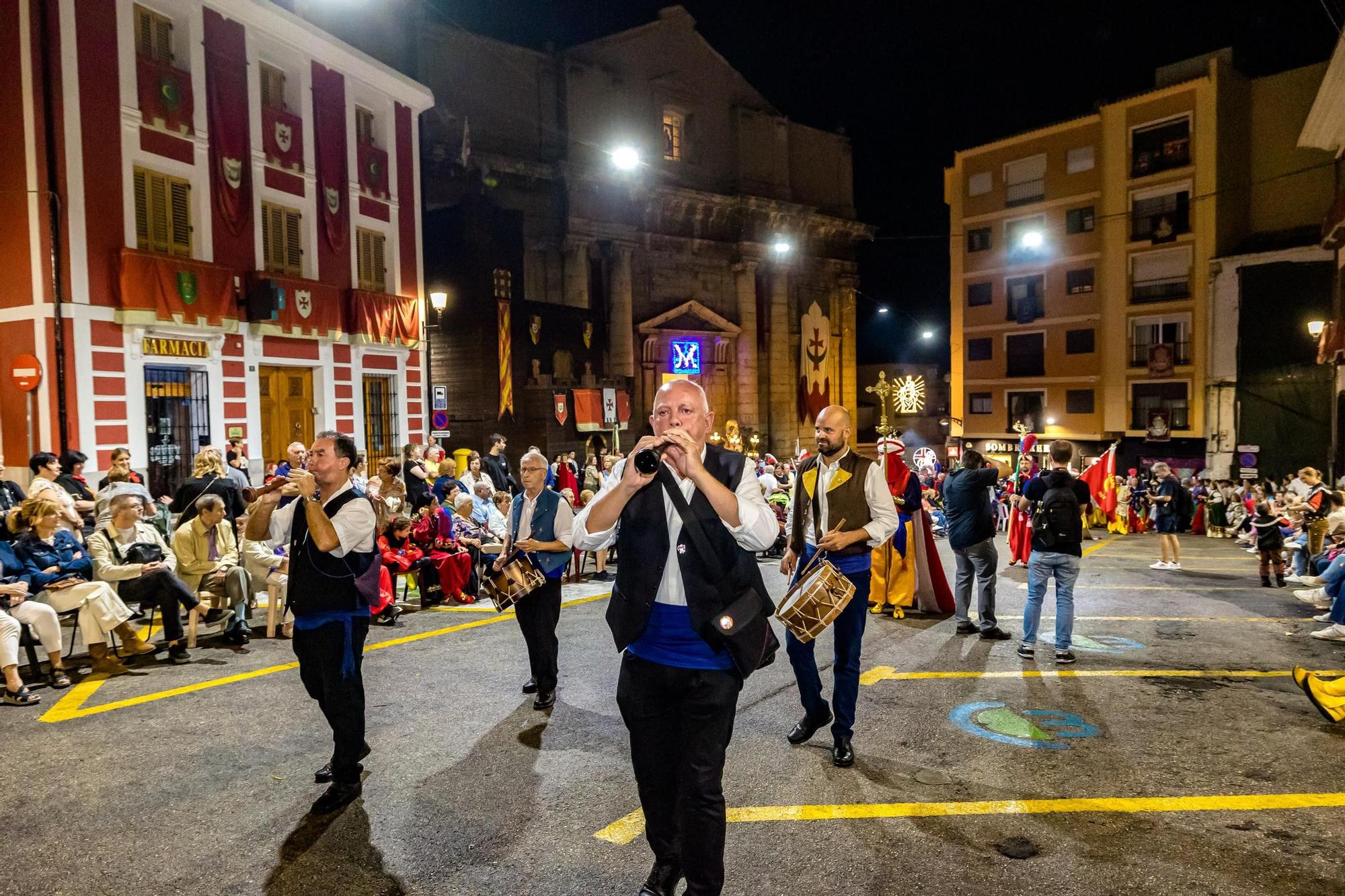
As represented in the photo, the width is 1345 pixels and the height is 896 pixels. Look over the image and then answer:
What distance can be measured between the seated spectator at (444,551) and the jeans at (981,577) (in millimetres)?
5939

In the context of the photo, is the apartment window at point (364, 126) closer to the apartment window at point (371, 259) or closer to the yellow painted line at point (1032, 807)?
the apartment window at point (371, 259)

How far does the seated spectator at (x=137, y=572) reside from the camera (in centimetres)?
757

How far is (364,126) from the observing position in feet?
64.9

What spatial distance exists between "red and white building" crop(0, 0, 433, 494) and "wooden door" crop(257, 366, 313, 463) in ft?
0.14

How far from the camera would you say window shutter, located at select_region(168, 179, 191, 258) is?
15086 millimetres

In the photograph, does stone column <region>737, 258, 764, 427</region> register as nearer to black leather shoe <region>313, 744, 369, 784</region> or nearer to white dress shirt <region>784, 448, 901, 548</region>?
white dress shirt <region>784, 448, 901, 548</region>

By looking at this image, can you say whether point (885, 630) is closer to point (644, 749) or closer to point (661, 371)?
point (644, 749)

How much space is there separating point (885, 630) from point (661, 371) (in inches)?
955

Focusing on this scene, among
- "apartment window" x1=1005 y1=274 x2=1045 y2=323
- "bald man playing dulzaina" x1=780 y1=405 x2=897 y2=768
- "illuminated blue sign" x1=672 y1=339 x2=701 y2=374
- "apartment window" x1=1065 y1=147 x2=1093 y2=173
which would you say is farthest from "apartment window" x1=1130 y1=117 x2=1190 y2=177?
"bald man playing dulzaina" x1=780 y1=405 x2=897 y2=768

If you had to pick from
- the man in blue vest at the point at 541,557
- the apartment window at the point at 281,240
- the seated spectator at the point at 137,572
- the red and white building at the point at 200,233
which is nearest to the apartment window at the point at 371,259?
the red and white building at the point at 200,233

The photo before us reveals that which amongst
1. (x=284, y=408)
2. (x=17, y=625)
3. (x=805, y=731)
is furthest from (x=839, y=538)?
(x=284, y=408)

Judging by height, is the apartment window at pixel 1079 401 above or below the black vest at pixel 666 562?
above

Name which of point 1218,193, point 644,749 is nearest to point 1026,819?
point 644,749

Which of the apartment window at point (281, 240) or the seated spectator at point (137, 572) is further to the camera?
the apartment window at point (281, 240)
